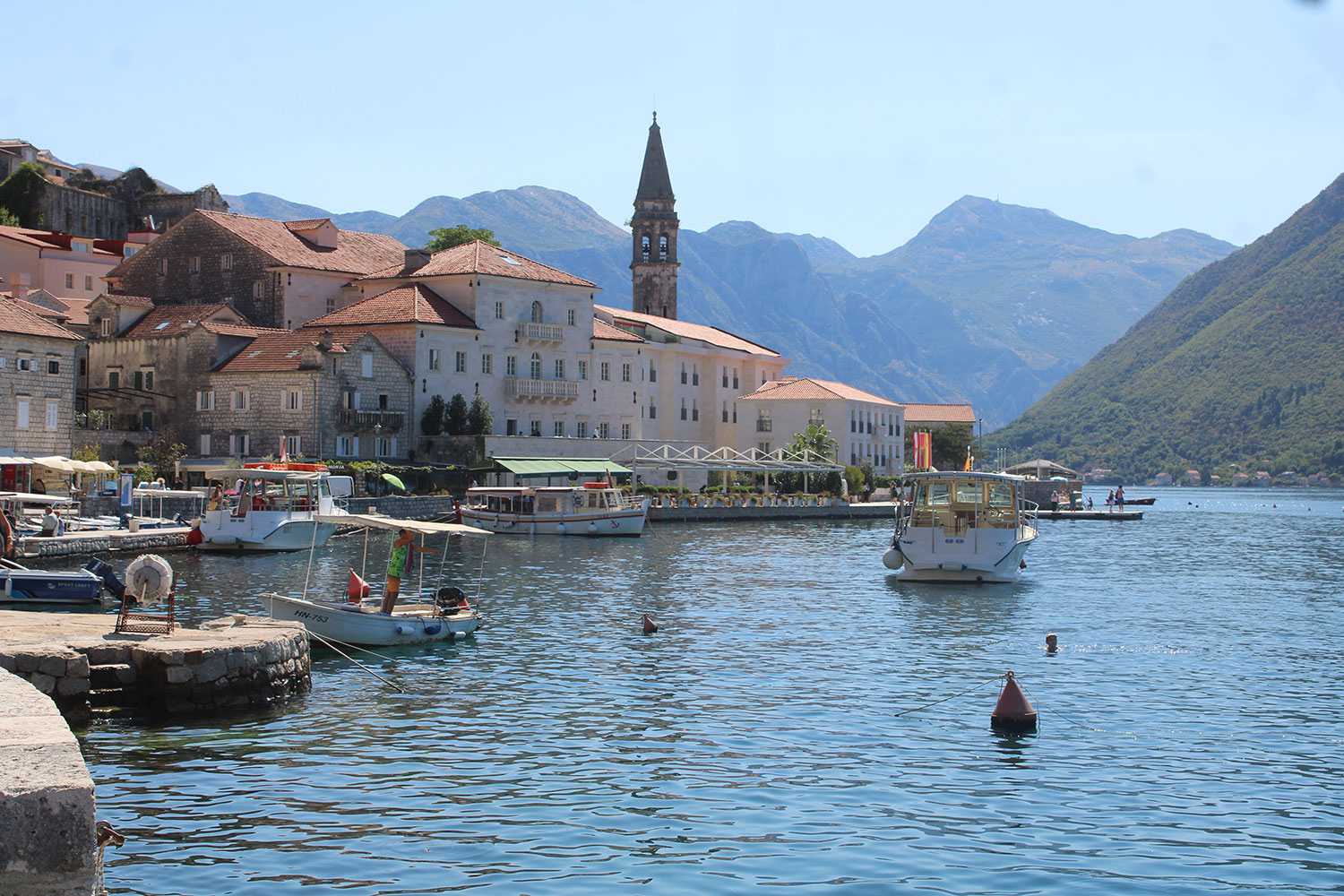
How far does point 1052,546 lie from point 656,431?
4021cm

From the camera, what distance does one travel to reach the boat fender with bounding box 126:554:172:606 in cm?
2197

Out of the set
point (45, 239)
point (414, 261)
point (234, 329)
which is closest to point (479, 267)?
point (414, 261)

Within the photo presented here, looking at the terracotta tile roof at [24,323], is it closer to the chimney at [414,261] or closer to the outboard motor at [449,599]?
the chimney at [414,261]

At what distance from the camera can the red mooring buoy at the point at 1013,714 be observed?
1939 cm

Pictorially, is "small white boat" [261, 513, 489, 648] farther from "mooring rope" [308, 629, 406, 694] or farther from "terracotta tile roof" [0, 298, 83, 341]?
"terracotta tile roof" [0, 298, 83, 341]

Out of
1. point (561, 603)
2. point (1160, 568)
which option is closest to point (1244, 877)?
point (561, 603)

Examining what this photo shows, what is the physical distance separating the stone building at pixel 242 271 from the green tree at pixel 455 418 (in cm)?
1245

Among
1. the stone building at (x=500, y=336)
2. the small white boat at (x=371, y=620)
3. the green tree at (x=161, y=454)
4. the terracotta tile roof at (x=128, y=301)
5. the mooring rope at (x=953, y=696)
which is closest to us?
the mooring rope at (x=953, y=696)

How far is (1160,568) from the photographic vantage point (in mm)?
54219

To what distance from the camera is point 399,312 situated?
3147 inches

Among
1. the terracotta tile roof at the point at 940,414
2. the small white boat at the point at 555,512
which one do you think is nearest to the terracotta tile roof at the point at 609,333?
the small white boat at the point at 555,512

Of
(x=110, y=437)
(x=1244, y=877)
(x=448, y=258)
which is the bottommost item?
(x=1244, y=877)

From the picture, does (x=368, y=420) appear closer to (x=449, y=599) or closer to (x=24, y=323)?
(x=24, y=323)

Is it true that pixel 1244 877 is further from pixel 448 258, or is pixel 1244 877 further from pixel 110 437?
pixel 448 258
